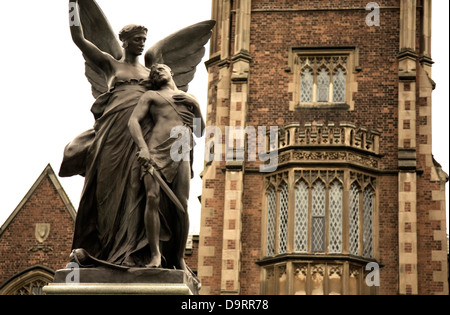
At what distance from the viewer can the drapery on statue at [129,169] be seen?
22.3ft

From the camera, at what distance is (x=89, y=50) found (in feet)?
24.1

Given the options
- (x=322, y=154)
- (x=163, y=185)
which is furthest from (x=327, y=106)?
(x=163, y=185)

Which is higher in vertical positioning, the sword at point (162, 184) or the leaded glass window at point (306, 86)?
the leaded glass window at point (306, 86)

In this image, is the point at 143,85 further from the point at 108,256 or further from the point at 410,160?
the point at 410,160

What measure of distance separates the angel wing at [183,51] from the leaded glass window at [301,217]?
16083mm

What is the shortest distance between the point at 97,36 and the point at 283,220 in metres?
17.1

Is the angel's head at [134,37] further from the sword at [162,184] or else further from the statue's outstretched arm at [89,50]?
the sword at [162,184]

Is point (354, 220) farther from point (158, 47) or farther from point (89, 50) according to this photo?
point (89, 50)

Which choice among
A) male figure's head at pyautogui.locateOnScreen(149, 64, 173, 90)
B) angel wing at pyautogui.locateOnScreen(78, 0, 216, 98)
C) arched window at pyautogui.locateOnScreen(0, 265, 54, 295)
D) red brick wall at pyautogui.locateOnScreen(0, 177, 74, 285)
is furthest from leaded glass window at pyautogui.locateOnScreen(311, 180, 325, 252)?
male figure's head at pyautogui.locateOnScreen(149, 64, 173, 90)

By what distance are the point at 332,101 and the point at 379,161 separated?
1.83 metres

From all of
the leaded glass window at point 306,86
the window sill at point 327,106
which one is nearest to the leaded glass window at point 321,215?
the window sill at point 327,106

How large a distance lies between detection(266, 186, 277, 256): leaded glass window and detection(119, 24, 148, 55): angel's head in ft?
56.6

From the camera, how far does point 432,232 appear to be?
24562mm
